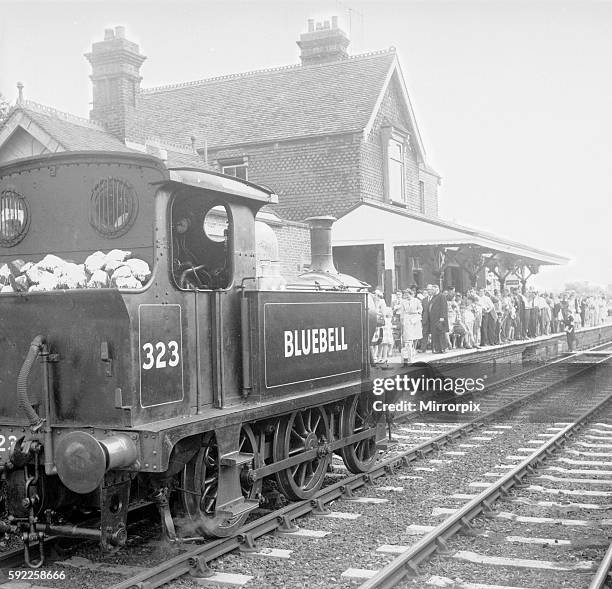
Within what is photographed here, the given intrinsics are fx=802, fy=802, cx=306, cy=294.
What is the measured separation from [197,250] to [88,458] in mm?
1904

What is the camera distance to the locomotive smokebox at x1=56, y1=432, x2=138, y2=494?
14.7ft

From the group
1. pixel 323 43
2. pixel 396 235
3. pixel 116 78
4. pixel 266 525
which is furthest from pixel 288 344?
pixel 323 43

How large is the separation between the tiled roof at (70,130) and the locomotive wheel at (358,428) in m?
9.15

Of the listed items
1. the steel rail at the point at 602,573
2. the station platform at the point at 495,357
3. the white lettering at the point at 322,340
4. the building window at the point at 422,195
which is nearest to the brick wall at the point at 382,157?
the building window at the point at 422,195

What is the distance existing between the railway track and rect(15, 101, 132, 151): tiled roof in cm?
875

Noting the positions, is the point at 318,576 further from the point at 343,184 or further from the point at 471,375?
the point at 343,184

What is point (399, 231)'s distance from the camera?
18.4 metres

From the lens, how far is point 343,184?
858 inches

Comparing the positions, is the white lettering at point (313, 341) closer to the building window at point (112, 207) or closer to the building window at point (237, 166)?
the building window at point (112, 207)

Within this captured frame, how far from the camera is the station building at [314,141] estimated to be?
59.4 feet

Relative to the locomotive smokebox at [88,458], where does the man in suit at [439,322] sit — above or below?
above

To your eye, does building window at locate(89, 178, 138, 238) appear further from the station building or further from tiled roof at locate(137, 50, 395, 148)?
tiled roof at locate(137, 50, 395, 148)
